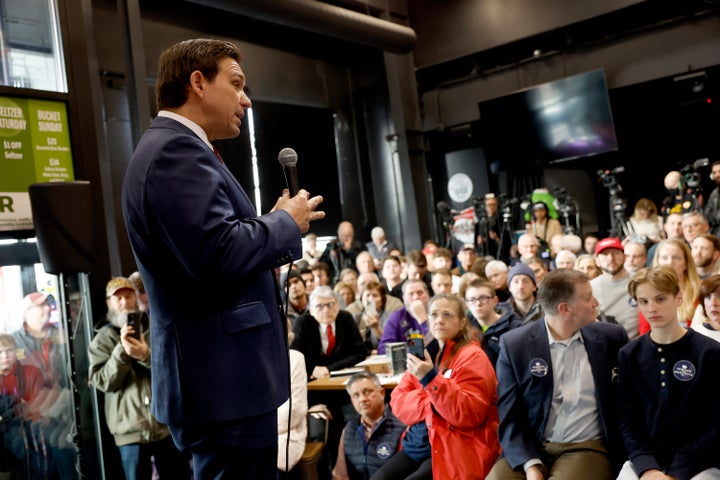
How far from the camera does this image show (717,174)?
6.72m

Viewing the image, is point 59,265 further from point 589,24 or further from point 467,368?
point 589,24

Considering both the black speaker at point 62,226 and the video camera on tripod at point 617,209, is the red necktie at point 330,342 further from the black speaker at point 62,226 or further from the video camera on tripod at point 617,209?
the video camera on tripod at point 617,209

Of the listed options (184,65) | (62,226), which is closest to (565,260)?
(62,226)

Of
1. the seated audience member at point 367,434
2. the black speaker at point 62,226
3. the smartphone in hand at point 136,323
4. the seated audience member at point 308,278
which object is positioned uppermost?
the black speaker at point 62,226

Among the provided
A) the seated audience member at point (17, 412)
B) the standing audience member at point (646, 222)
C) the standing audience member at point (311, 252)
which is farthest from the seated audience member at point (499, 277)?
the seated audience member at point (17, 412)

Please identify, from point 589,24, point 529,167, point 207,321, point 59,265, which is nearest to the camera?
point 207,321

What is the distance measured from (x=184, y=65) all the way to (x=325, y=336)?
366 cm

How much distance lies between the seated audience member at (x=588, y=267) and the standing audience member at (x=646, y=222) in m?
1.94

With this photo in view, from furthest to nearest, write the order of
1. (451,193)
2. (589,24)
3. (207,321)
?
1. (451,193)
2. (589,24)
3. (207,321)

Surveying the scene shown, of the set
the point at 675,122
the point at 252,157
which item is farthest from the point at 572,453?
the point at 675,122

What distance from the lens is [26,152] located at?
419cm

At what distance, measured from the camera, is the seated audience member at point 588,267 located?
4785 millimetres

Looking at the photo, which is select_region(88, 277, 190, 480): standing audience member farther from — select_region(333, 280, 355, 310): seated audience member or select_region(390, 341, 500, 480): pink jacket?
select_region(333, 280, 355, 310): seated audience member

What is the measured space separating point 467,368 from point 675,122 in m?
8.05
